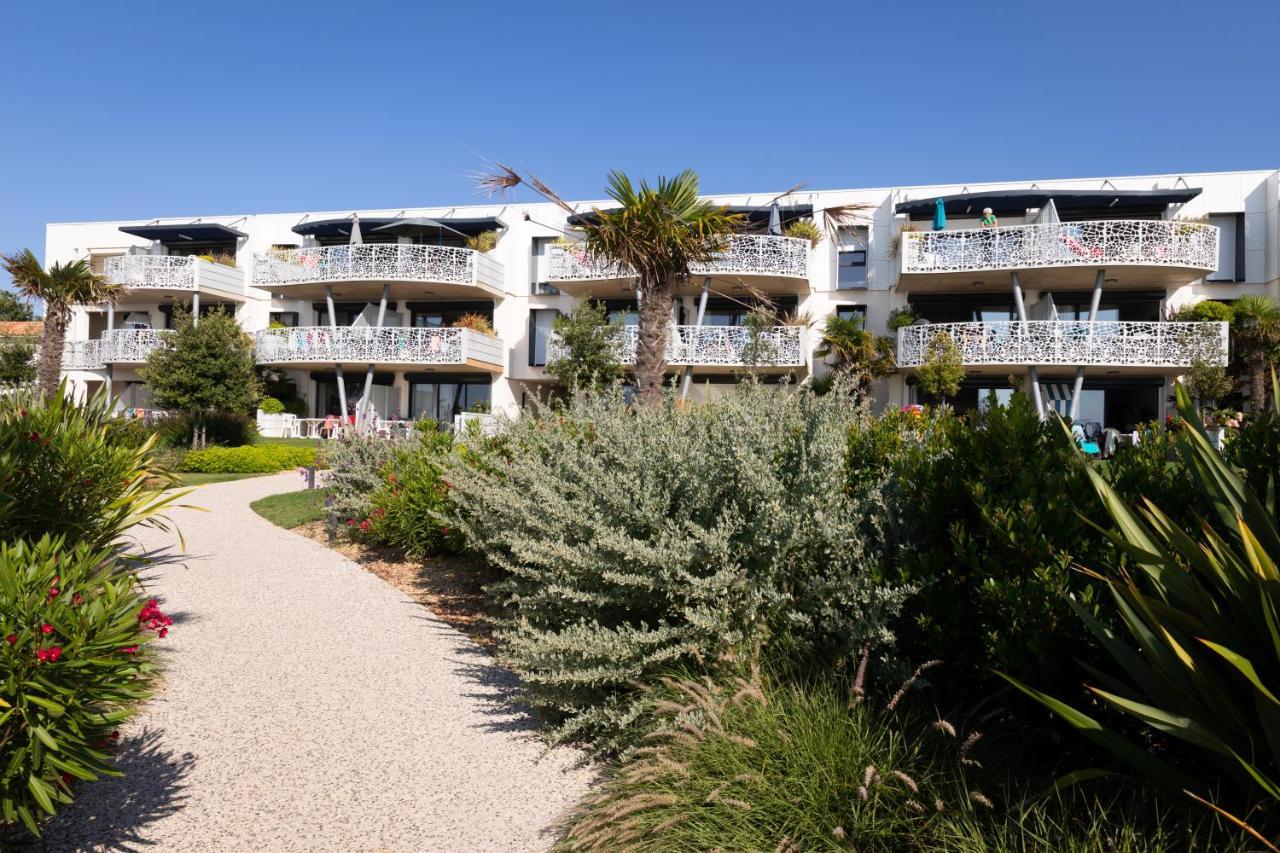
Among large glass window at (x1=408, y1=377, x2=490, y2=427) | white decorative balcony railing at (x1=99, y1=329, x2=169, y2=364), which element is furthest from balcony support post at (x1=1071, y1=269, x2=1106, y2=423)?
white decorative balcony railing at (x1=99, y1=329, x2=169, y2=364)

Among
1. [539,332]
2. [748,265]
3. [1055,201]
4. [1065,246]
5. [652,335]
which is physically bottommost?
[652,335]

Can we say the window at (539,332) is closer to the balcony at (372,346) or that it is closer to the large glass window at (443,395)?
the large glass window at (443,395)

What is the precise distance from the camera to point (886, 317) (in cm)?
2573

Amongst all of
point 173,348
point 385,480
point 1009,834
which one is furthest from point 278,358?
point 1009,834

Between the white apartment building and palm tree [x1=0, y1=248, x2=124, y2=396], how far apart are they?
2503mm

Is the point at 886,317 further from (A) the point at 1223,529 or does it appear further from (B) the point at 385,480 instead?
(A) the point at 1223,529

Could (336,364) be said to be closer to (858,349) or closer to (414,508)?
(858,349)

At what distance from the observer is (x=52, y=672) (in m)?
2.61

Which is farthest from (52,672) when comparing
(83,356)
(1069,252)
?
(83,356)

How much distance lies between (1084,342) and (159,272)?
104 feet

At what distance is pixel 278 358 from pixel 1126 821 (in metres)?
28.8

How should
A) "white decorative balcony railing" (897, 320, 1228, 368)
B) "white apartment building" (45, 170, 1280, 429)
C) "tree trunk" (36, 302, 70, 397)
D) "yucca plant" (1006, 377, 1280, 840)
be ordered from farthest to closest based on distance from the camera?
"tree trunk" (36, 302, 70, 397)
"white apartment building" (45, 170, 1280, 429)
"white decorative balcony railing" (897, 320, 1228, 368)
"yucca plant" (1006, 377, 1280, 840)

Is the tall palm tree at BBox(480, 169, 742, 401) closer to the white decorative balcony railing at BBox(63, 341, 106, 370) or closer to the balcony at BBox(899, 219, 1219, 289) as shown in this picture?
the balcony at BBox(899, 219, 1219, 289)

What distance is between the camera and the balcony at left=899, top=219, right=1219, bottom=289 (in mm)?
22078
